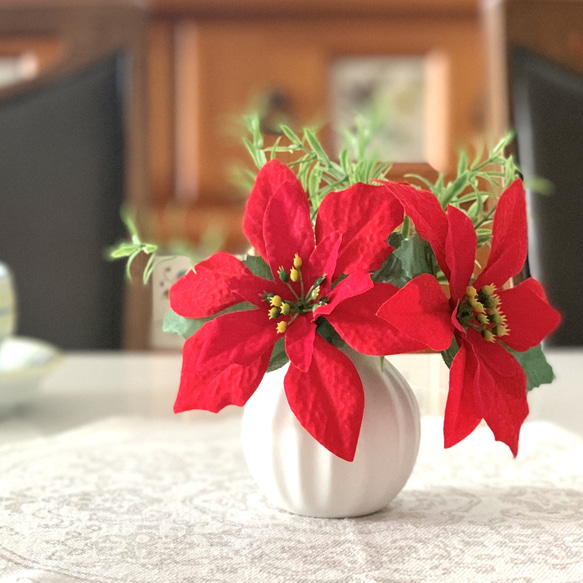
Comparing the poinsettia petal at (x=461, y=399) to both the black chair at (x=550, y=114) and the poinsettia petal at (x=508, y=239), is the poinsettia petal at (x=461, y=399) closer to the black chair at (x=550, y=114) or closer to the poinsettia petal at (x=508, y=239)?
the poinsettia petal at (x=508, y=239)

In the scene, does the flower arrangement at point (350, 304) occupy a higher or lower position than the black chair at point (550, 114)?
lower

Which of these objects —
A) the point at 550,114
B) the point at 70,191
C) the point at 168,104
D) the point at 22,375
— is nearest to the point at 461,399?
the point at 22,375

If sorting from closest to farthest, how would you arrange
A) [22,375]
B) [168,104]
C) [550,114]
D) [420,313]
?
[420,313] < [22,375] < [550,114] < [168,104]

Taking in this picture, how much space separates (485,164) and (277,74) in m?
1.82

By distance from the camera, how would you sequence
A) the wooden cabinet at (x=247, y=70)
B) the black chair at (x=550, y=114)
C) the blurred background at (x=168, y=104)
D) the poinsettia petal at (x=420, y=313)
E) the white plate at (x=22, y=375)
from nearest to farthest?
1. the poinsettia petal at (x=420, y=313)
2. the white plate at (x=22, y=375)
3. the black chair at (x=550, y=114)
4. the blurred background at (x=168, y=104)
5. the wooden cabinet at (x=247, y=70)

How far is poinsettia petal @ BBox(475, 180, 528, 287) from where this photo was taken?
0.36 m

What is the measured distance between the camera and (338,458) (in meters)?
0.37

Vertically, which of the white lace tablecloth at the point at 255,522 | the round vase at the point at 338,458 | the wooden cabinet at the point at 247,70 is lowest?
the white lace tablecloth at the point at 255,522

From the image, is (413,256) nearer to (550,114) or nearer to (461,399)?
(461,399)

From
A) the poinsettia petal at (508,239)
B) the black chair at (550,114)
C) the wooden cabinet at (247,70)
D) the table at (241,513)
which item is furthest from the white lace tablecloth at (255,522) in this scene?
the wooden cabinet at (247,70)

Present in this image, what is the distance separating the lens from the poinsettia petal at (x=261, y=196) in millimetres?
362

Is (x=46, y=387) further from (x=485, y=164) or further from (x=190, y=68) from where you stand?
(x=190, y=68)

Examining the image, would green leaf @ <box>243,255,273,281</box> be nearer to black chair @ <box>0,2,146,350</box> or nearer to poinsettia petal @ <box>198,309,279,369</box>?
poinsettia petal @ <box>198,309,279,369</box>

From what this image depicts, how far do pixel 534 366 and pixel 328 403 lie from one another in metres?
0.10
